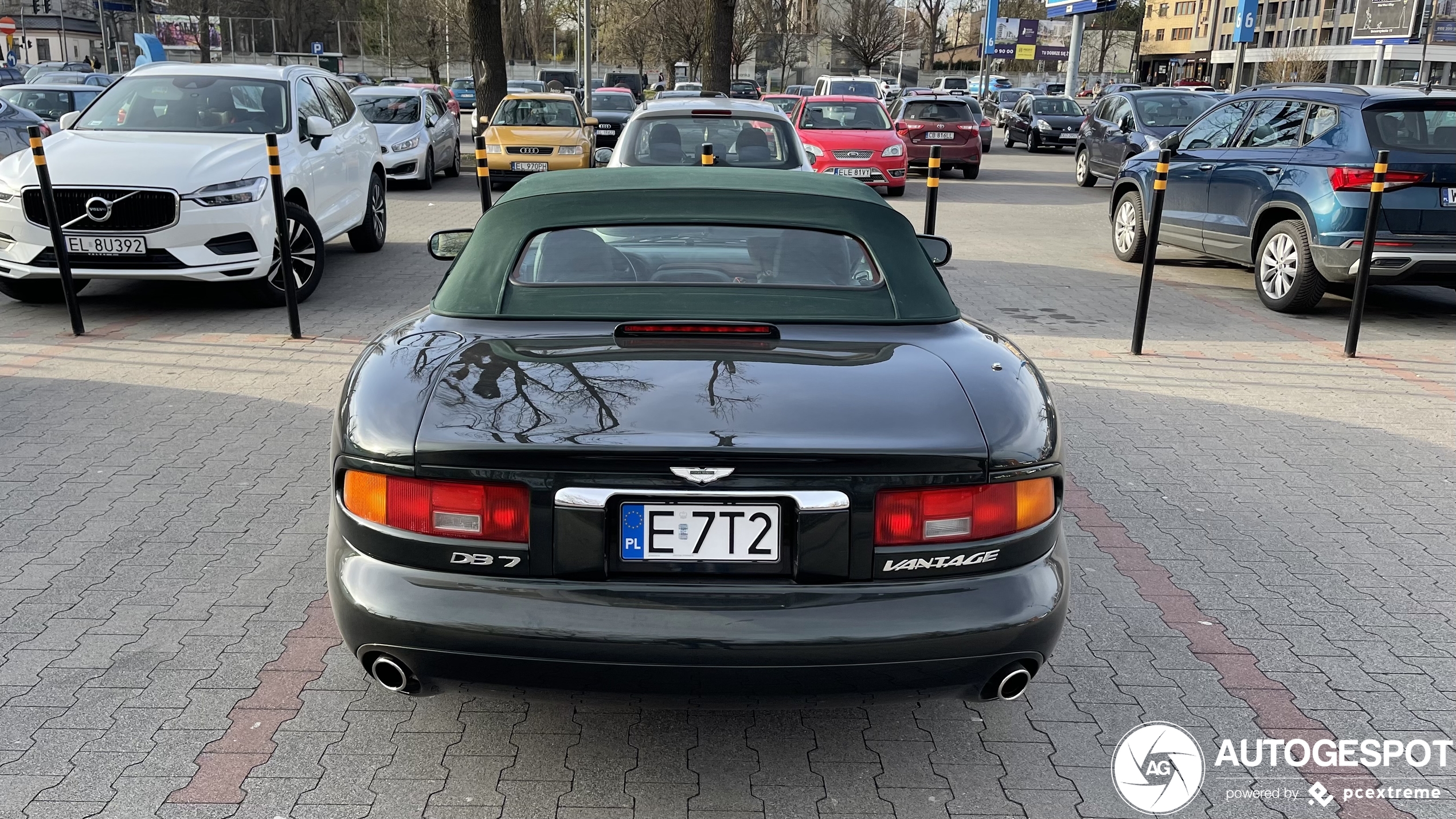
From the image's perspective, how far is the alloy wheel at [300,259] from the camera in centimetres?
935

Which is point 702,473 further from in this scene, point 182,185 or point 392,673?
point 182,185

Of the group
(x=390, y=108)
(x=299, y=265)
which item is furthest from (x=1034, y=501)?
(x=390, y=108)

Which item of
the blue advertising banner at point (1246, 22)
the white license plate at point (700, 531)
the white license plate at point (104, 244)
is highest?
the blue advertising banner at point (1246, 22)

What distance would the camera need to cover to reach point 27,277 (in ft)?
29.8

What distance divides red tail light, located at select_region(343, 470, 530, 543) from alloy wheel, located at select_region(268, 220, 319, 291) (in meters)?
7.09

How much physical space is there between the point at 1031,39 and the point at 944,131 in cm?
5982

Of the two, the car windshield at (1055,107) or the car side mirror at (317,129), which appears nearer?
the car side mirror at (317,129)

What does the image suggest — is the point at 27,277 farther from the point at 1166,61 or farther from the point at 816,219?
the point at 1166,61

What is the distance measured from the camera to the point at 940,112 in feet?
75.5

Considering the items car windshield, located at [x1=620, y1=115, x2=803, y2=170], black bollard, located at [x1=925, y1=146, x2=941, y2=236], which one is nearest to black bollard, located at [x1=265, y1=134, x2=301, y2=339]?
car windshield, located at [x1=620, y1=115, x2=803, y2=170]

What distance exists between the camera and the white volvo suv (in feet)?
27.3

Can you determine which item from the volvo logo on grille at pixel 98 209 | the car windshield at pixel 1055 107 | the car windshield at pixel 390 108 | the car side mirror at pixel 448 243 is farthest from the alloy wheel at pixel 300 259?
the car windshield at pixel 1055 107

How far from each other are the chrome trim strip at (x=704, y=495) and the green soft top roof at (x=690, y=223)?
2.55 ft

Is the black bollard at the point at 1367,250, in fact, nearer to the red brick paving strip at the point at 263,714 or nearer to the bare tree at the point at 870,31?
the red brick paving strip at the point at 263,714
